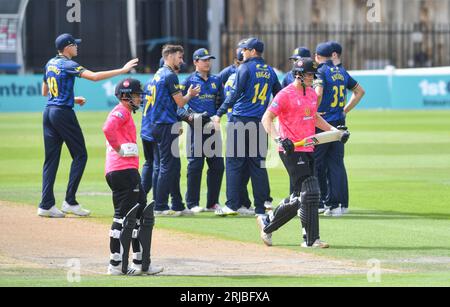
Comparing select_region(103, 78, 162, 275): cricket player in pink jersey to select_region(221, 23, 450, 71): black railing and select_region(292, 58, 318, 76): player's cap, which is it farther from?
select_region(221, 23, 450, 71): black railing

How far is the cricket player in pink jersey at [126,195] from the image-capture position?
35.2 ft

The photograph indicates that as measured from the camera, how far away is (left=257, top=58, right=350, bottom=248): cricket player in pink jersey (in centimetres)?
1230

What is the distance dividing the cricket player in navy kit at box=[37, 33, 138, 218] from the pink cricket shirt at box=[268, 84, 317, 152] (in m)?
3.38

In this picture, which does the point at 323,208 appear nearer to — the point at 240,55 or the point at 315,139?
the point at 240,55

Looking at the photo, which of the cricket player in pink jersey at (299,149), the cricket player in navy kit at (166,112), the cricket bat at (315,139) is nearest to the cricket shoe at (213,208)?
the cricket player in navy kit at (166,112)

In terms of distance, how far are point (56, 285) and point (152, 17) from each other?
112 feet

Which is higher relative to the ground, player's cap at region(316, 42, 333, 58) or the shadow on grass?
player's cap at region(316, 42, 333, 58)

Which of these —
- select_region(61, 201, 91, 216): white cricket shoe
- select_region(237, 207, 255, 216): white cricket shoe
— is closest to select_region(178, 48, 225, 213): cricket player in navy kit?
select_region(237, 207, 255, 216): white cricket shoe

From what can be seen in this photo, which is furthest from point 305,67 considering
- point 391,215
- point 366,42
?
point 366,42

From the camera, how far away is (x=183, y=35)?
43750 millimetres

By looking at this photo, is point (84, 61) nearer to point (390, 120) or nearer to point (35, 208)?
point (390, 120)

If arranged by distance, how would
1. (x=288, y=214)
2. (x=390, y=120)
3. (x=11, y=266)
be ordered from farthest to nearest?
(x=390, y=120), (x=288, y=214), (x=11, y=266)

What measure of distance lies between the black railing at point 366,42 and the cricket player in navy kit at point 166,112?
1184 inches
